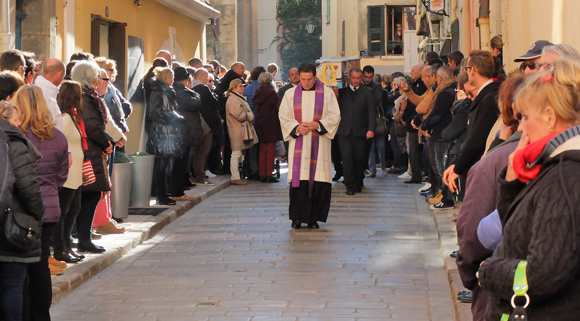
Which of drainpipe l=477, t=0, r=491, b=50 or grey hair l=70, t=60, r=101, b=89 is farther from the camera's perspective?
drainpipe l=477, t=0, r=491, b=50

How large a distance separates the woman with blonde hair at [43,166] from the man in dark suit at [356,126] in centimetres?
895

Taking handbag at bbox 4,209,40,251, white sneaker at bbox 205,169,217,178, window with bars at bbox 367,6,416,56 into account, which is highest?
window with bars at bbox 367,6,416,56

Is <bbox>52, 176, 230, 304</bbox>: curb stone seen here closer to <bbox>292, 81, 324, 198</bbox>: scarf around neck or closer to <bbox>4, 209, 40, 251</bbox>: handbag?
<bbox>292, 81, 324, 198</bbox>: scarf around neck

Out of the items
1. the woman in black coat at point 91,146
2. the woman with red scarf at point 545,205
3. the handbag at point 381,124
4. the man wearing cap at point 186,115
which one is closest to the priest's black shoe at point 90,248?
the woman in black coat at point 91,146

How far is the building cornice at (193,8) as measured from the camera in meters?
20.4

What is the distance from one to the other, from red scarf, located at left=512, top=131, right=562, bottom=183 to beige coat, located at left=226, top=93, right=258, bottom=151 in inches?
554

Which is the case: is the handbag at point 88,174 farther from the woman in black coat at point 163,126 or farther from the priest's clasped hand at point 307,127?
the woman in black coat at point 163,126

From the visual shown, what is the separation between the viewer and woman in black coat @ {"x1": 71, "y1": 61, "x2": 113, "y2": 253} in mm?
9273

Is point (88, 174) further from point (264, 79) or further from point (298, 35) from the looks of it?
point (298, 35)

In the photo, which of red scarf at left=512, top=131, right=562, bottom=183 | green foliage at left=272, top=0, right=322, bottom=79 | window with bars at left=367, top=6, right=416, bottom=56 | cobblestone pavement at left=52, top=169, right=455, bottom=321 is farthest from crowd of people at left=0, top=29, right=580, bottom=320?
green foliage at left=272, top=0, right=322, bottom=79

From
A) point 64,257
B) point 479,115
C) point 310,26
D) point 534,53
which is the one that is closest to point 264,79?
point 64,257

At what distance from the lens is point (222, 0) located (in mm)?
33406

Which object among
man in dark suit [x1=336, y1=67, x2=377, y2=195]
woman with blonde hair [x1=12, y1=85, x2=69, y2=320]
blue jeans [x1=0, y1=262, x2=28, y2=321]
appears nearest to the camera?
blue jeans [x1=0, y1=262, x2=28, y2=321]

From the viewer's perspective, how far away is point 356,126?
1591 centimetres
